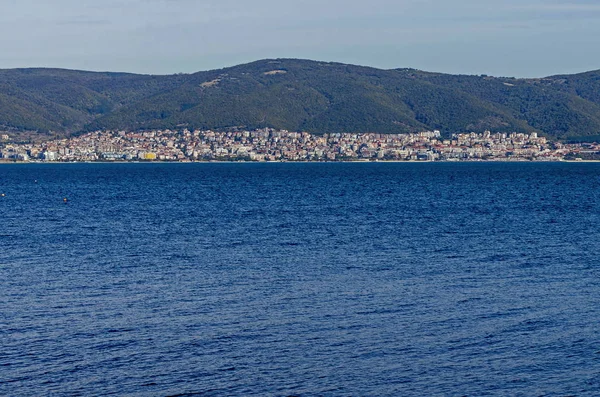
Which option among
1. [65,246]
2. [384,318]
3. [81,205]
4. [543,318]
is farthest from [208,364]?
[81,205]

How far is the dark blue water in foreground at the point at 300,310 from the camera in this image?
20.4 m

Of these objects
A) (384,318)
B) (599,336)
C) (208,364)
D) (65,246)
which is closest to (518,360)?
(599,336)

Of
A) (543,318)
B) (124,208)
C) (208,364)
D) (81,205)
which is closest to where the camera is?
(208,364)

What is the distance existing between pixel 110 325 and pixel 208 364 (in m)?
4.82

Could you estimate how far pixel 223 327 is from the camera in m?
24.8

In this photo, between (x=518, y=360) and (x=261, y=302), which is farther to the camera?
(x=261, y=302)

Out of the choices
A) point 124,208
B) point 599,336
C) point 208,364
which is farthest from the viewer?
point 124,208

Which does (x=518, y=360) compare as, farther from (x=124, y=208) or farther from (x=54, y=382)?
(x=124, y=208)

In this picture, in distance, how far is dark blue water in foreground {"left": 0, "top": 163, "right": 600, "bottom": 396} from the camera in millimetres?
20391

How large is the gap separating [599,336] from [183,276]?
15.7m

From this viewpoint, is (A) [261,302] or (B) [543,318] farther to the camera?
(A) [261,302]

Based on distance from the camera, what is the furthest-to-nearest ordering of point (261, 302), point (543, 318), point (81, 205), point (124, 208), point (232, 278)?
point (81, 205), point (124, 208), point (232, 278), point (261, 302), point (543, 318)

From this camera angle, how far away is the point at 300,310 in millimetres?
27031

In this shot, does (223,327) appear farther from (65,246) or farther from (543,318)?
(65,246)
